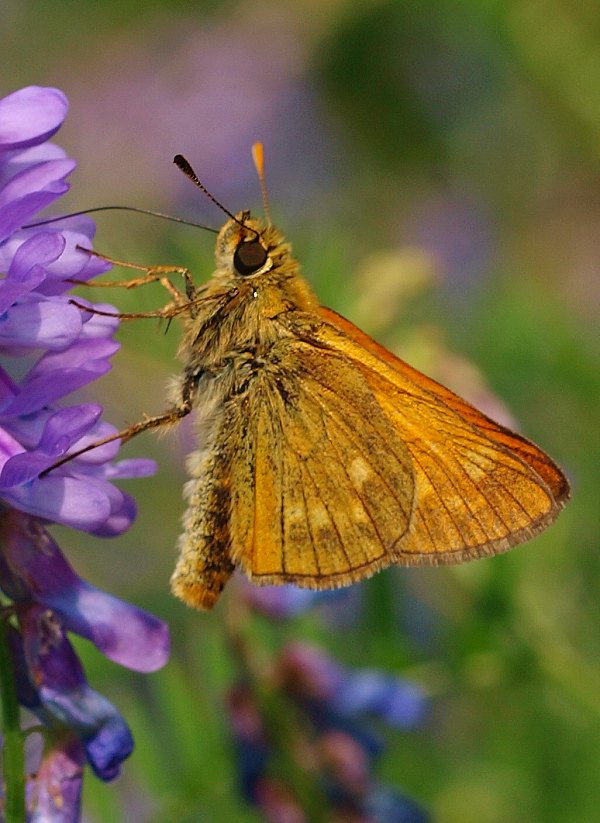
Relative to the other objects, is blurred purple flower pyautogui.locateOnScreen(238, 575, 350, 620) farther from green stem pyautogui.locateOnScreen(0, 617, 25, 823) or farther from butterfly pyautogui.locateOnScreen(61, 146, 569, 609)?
green stem pyautogui.locateOnScreen(0, 617, 25, 823)

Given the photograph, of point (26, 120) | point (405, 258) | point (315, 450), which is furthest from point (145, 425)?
point (405, 258)

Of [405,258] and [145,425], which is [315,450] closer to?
[145,425]

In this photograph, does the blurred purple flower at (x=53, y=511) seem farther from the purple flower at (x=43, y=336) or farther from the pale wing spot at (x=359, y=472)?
the pale wing spot at (x=359, y=472)

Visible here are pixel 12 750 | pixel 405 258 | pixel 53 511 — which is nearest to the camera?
pixel 12 750

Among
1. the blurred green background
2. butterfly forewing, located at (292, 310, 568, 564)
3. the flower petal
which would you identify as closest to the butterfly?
butterfly forewing, located at (292, 310, 568, 564)

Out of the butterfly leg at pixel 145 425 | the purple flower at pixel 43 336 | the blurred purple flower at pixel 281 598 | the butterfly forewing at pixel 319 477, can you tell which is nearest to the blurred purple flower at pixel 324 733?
the blurred purple flower at pixel 281 598

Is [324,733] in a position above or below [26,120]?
below

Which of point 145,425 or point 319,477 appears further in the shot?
point 319,477

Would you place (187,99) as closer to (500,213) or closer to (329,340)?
(500,213)
